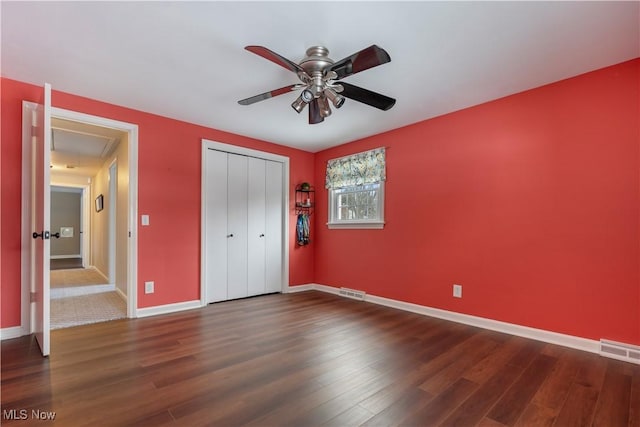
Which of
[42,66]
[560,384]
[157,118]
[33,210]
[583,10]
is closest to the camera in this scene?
[583,10]

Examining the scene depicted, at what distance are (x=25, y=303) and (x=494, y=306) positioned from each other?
444 centimetres

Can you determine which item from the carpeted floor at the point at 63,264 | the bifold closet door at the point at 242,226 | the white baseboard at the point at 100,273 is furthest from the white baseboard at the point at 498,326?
the carpeted floor at the point at 63,264

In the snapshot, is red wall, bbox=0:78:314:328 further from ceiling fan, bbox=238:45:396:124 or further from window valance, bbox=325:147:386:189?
ceiling fan, bbox=238:45:396:124

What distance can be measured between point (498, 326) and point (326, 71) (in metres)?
2.85

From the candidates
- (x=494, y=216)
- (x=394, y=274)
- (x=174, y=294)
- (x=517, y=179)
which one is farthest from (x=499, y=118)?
(x=174, y=294)

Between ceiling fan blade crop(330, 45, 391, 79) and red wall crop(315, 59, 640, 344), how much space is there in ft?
6.07

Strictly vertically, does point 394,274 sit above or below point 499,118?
below

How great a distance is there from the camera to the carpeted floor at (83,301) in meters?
3.32

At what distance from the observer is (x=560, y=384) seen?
1.97 meters

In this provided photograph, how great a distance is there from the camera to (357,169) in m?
4.42

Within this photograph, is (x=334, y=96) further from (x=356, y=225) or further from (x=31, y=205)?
(x=31, y=205)

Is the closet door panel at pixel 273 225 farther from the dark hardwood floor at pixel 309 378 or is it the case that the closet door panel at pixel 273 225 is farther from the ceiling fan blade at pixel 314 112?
the ceiling fan blade at pixel 314 112

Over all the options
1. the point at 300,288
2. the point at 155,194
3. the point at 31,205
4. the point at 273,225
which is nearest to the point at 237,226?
the point at 273,225

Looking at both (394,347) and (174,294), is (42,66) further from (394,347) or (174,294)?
(394,347)
